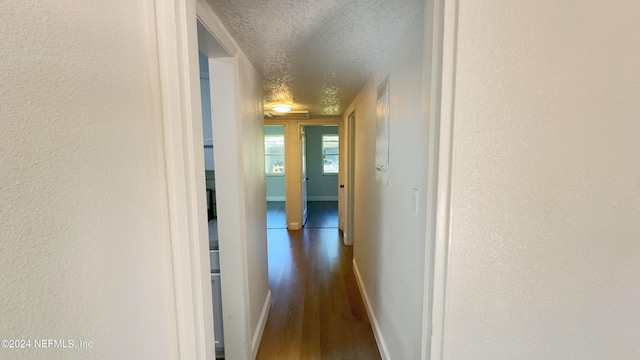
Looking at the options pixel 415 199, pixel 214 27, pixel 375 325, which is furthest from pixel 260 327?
pixel 214 27

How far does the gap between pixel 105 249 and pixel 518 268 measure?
3.27ft

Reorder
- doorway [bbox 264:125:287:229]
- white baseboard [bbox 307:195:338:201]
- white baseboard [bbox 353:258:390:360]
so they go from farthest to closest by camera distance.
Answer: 1. white baseboard [bbox 307:195:338:201]
2. doorway [bbox 264:125:287:229]
3. white baseboard [bbox 353:258:390:360]

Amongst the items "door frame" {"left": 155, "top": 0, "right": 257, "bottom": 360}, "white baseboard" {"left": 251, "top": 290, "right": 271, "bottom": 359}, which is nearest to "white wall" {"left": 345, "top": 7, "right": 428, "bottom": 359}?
"door frame" {"left": 155, "top": 0, "right": 257, "bottom": 360}

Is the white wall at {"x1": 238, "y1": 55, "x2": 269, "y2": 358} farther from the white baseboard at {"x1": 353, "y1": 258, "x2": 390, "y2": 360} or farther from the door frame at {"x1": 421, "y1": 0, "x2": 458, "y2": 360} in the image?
the door frame at {"x1": 421, "y1": 0, "x2": 458, "y2": 360}

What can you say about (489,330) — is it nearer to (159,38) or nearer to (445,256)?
(445,256)

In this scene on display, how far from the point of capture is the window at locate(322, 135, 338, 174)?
7785 mm

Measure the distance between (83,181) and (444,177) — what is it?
790mm

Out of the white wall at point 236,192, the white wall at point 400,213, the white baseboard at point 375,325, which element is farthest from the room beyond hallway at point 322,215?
the white wall at point 236,192

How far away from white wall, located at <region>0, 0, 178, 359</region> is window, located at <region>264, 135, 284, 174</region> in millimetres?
7080

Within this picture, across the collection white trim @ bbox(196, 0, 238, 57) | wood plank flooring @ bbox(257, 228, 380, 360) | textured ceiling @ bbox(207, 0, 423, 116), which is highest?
textured ceiling @ bbox(207, 0, 423, 116)

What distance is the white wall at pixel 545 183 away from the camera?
2.09 feet

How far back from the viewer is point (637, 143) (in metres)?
0.66

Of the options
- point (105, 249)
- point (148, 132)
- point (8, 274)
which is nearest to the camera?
point (8, 274)

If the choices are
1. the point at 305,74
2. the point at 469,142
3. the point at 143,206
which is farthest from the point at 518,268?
the point at 305,74
